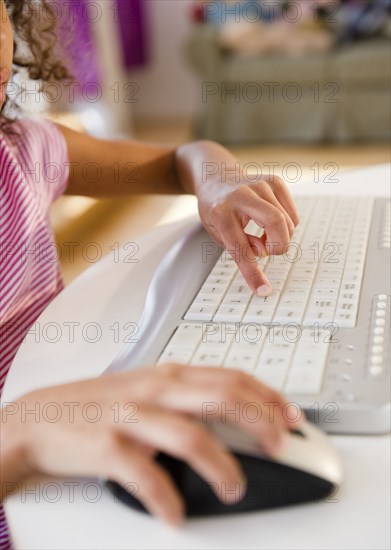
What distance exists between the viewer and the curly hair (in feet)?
3.21

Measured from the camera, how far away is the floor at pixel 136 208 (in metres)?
2.21

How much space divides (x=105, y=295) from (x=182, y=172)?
12.2 inches

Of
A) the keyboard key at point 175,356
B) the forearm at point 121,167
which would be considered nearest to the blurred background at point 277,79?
the forearm at point 121,167

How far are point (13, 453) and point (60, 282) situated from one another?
50 cm

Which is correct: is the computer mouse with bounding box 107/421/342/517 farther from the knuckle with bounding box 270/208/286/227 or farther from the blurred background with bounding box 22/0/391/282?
the blurred background with bounding box 22/0/391/282

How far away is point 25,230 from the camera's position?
31.4 inches

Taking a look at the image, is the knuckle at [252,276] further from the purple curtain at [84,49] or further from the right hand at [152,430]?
the purple curtain at [84,49]

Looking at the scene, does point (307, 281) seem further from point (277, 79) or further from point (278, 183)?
point (277, 79)

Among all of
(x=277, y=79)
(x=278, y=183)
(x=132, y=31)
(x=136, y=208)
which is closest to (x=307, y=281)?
(x=278, y=183)

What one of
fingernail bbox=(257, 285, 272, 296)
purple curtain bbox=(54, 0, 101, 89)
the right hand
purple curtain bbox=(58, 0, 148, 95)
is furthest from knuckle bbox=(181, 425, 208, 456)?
purple curtain bbox=(54, 0, 101, 89)

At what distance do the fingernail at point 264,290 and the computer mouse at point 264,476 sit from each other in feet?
0.66

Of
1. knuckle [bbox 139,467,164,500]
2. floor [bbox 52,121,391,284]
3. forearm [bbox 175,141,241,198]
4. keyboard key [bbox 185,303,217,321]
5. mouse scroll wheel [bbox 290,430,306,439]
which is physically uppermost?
knuckle [bbox 139,467,164,500]

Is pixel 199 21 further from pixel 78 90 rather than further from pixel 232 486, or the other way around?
pixel 232 486

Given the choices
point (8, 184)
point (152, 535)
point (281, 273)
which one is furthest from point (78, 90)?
point (152, 535)
